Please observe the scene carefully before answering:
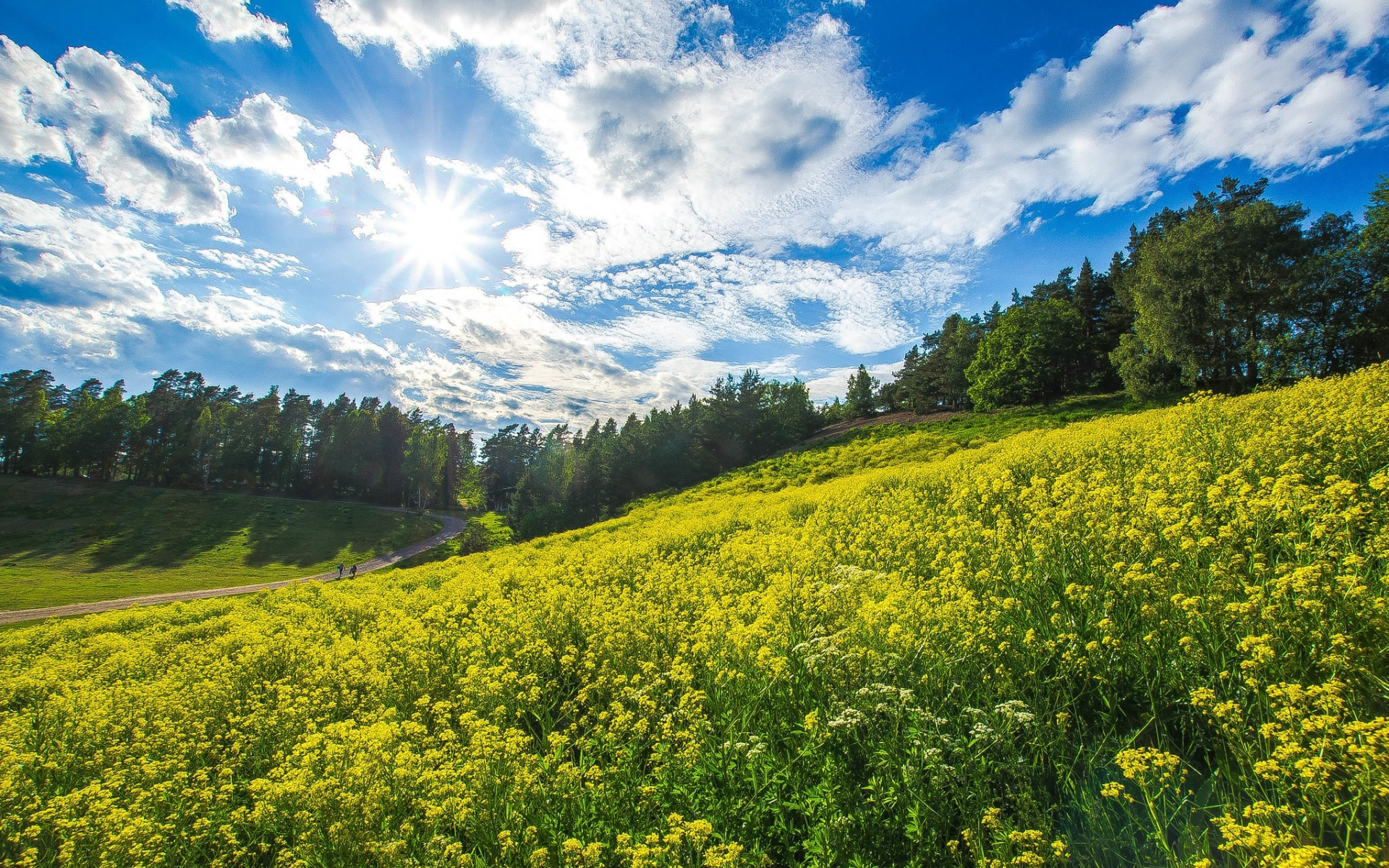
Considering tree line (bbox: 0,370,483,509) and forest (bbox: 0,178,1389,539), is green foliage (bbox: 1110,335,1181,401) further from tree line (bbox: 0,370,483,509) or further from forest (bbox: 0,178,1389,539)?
tree line (bbox: 0,370,483,509)

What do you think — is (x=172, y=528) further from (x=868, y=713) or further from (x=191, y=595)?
(x=868, y=713)

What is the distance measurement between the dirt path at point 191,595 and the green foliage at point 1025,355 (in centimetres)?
4366

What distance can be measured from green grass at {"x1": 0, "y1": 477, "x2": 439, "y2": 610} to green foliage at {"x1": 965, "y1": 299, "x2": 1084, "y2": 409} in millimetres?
56941

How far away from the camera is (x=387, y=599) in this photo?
39.0 feet

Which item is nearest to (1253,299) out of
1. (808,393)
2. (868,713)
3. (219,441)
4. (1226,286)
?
(1226,286)

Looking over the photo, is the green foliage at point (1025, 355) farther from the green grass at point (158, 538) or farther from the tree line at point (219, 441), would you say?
the tree line at point (219, 441)

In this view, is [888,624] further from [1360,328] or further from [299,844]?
[1360,328]

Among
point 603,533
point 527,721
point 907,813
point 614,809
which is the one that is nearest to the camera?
point 907,813

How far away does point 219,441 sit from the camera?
214 feet

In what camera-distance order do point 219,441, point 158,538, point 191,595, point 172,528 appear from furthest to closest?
point 219,441 → point 172,528 → point 158,538 → point 191,595

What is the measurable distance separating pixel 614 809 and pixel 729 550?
21.5 feet

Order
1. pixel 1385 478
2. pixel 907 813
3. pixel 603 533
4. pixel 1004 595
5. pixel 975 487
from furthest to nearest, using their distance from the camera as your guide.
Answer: pixel 603 533 → pixel 975 487 → pixel 1004 595 → pixel 1385 478 → pixel 907 813

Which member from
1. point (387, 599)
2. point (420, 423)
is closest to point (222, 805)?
point (387, 599)

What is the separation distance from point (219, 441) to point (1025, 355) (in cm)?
8977
